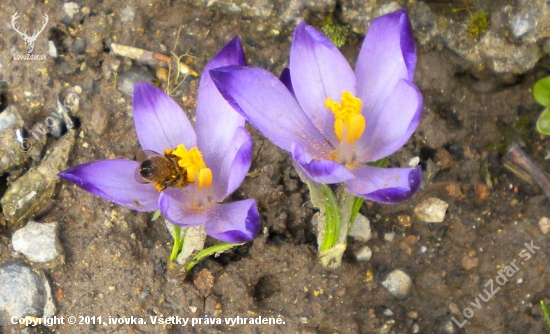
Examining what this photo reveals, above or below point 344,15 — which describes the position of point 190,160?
below

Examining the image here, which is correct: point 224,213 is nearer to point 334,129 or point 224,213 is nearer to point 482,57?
point 334,129

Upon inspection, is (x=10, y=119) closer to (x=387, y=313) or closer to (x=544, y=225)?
(x=387, y=313)

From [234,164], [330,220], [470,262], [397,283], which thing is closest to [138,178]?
[234,164]

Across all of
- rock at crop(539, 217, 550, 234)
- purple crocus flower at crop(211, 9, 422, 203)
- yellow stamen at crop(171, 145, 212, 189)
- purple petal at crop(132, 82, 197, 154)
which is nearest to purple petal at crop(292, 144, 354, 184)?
purple crocus flower at crop(211, 9, 422, 203)

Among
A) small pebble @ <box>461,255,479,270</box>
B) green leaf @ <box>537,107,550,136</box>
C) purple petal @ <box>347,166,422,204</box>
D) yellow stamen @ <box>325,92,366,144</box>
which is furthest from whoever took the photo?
A: small pebble @ <box>461,255,479,270</box>

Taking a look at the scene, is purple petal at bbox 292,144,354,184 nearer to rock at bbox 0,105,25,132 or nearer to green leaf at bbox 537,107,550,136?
green leaf at bbox 537,107,550,136

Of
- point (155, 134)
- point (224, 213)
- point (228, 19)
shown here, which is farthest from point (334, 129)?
point (228, 19)
